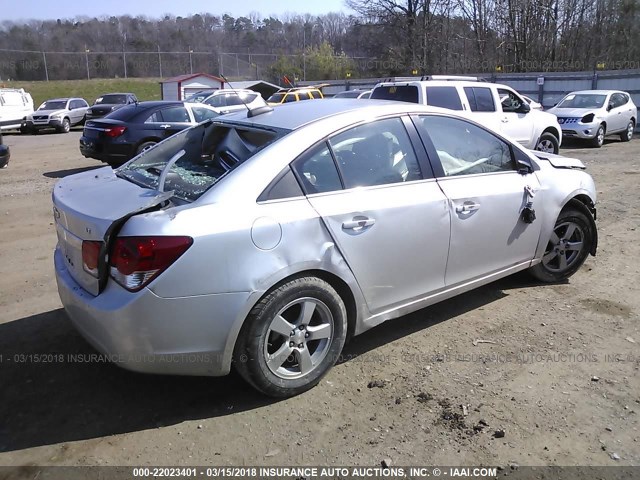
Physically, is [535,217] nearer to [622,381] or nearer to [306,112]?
[622,381]

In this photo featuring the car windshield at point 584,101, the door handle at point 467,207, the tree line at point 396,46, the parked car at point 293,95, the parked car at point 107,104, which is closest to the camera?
the door handle at point 467,207

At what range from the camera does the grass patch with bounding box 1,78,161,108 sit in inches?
1706

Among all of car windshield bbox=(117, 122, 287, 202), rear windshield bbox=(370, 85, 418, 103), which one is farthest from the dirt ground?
rear windshield bbox=(370, 85, 418, 103)

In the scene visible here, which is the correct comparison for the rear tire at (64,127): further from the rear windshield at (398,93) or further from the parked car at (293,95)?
the rear windshield at (398,93)

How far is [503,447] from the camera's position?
287cm

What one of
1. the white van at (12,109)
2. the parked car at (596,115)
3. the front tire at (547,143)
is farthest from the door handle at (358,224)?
the white van at (12,109)

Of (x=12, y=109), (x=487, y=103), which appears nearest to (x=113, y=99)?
(x=12, y=109)

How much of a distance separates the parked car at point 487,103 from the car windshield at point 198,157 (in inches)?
277

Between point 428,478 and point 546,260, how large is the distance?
284 centimetres

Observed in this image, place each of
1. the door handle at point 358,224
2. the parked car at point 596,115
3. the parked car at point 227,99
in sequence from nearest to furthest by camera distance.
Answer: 1. the door handle at point 358,224
2. the parked car at point 596,115
3. the parked car at point 227,99

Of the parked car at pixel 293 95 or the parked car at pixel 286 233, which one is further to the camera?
the parked car at pixel 293 95

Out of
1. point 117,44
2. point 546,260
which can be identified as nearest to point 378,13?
point 117,44

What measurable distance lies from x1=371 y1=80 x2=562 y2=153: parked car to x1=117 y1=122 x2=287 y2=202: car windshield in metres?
7.04

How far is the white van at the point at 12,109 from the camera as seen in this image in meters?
23.9
